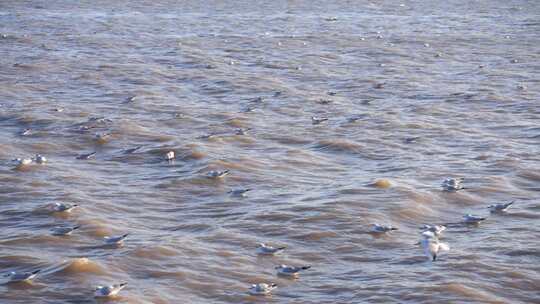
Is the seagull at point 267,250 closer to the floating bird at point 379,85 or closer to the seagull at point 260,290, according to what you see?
the seagull at point 260,290

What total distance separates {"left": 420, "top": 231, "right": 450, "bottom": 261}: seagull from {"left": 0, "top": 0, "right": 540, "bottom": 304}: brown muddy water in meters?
0.25

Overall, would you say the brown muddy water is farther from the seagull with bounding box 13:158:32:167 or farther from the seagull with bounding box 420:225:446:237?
the seagull with bounding box 420:225:446:237

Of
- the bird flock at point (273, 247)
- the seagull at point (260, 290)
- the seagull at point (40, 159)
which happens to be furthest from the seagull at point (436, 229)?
the seagull at point (40, 159)

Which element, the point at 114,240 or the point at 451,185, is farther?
the point at 451,185

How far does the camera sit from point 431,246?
10586 millimetres

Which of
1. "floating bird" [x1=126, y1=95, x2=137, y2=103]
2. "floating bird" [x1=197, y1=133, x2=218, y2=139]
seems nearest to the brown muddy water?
"floating bird" [x1=197, y1=133, x2=218, y2=139]

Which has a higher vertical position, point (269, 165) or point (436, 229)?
point (436, 229)

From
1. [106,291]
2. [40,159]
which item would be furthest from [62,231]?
[40,159]

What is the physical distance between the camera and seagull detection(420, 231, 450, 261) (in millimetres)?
10547

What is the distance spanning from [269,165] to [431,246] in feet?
18.8

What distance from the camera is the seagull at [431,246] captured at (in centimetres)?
1055

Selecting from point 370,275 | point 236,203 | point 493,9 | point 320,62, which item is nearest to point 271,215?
point 236,203

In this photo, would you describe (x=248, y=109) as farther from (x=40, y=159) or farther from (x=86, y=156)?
(x=40, y=159)

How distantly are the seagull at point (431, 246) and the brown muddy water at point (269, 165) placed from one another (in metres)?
0.25
